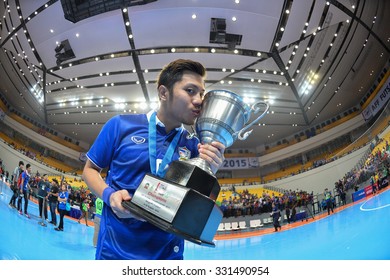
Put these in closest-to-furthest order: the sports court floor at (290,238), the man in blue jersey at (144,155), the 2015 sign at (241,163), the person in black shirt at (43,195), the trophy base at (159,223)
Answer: the trophy base at (159,223) → the man in blue jersey at (144,155) → the sports court floor at (290,238) → the person in black shirt at (43,195) → the 2015 sign at (241,163)

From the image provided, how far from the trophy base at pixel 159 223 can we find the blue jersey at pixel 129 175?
149 mm

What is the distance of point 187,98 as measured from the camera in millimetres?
677

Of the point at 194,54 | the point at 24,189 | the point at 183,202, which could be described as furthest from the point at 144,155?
the point at 24,189

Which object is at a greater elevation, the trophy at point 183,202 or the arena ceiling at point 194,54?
the arena ceiling at point 194,54

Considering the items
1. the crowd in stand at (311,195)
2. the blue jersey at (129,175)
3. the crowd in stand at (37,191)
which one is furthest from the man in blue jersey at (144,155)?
the crowd in stand at (311,195)

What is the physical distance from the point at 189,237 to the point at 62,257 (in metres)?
1.08

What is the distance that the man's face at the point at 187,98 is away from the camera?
68cm

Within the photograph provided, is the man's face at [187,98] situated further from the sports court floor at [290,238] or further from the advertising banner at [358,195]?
the advertising banner at [358,195]

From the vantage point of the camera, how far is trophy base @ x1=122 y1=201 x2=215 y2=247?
0.49 m

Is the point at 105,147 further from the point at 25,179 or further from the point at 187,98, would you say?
the point at 25,179

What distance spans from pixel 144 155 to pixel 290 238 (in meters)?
1.30

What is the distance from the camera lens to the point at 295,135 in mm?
1684

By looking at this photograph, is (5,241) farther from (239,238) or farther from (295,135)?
(295,135)

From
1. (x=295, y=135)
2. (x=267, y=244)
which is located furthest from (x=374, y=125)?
(x=267, y=244)
